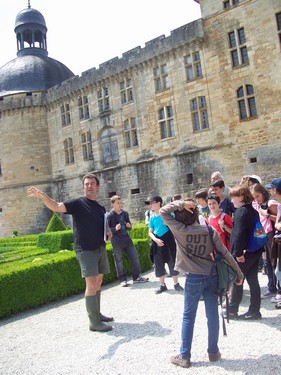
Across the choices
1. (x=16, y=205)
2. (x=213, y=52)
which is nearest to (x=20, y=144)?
(x=16, y=205)

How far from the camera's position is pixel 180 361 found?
143 inches

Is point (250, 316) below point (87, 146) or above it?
below

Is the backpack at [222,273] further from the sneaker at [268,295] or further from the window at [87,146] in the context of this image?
the window at [87,146]

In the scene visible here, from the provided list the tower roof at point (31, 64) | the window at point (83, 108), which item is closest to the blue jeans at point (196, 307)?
the window at point (83, 108)

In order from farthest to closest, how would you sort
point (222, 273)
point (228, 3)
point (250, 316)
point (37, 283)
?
point (228, 3), point (37, 283), point (250, 316), point (222, 273)

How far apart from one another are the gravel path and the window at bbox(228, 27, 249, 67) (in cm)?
1339

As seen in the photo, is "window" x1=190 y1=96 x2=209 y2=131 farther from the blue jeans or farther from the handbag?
the blue jeans

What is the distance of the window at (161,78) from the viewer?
1952cm

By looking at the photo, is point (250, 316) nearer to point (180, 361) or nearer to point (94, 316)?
point (180, 361)

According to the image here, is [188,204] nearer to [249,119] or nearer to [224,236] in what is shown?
[224,236]

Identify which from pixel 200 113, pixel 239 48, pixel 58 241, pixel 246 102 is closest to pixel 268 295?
pixel 58 241

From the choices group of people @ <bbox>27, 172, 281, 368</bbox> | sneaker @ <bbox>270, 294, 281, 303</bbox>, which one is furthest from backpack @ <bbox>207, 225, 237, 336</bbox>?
sneaker @ <bbox>270, 294, 281, 303</bbox>

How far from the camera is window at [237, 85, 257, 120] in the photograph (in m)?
16.6

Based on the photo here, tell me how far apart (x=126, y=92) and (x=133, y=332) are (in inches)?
714
